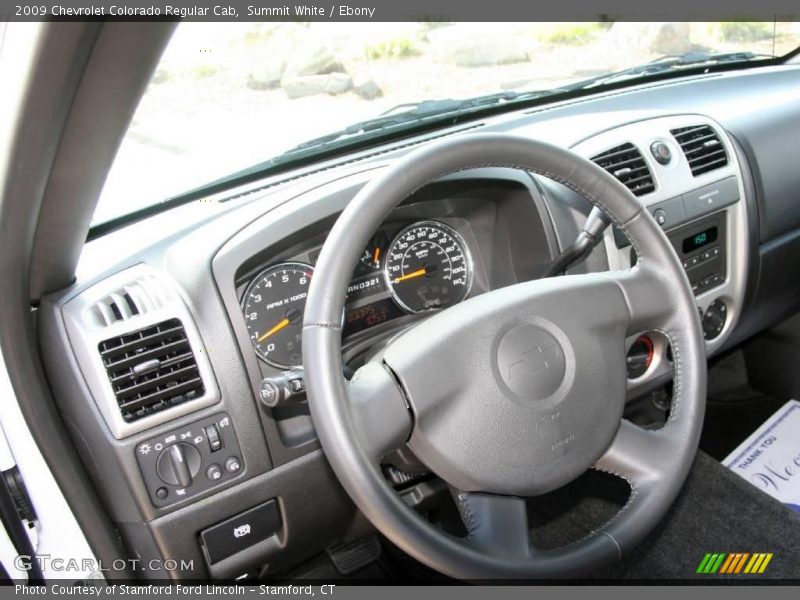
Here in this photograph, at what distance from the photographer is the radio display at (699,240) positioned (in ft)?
6.76

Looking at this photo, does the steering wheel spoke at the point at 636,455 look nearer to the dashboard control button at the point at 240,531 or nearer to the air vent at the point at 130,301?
the dashboard control button at the point at 240,531

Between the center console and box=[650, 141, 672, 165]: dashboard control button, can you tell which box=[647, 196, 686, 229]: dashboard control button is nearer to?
the center console

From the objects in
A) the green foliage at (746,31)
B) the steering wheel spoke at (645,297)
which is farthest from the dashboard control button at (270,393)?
the green foliage at (746,31)

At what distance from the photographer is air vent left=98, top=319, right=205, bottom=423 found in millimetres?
1397

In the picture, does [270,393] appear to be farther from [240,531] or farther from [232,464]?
[240,531]

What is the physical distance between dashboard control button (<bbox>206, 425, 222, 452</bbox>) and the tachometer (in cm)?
17

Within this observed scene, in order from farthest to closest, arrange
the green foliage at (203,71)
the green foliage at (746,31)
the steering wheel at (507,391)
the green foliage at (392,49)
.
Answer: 1. the green foliage at (746,31)
2. the green foliage at (392,49)
3. the green foliage at (203,71)
4. the steering wheel at (507,391)

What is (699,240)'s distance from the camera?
2.09 metres

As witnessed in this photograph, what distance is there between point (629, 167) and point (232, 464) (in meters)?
1.18

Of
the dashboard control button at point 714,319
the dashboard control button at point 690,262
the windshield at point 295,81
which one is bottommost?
the dashboard control button at point 714,319

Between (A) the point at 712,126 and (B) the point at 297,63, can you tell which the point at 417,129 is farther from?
(A) the point at 712,126

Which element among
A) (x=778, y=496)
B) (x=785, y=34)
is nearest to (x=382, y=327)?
(x=778, y=496)

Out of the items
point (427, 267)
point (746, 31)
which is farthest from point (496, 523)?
point (746, 31)

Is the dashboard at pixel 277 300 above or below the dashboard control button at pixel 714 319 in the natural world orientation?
above
